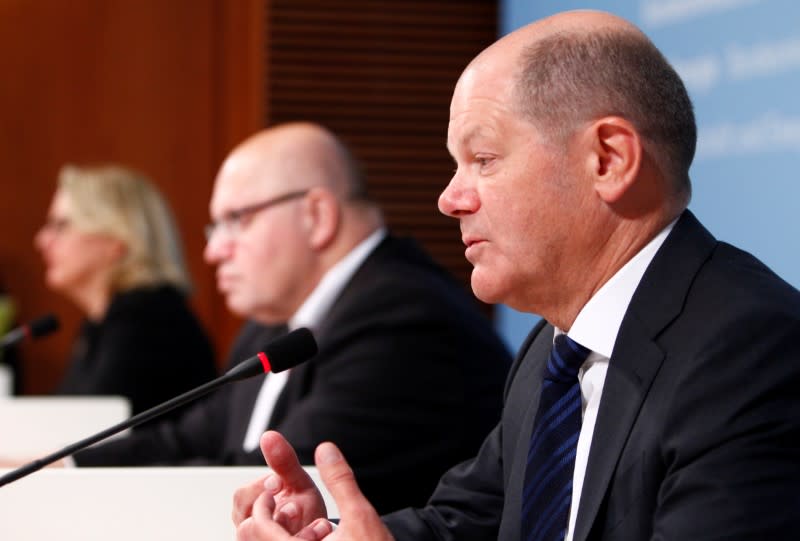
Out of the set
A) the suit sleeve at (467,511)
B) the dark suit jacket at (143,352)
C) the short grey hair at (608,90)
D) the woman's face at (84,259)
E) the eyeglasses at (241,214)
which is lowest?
the dark suit jacket at (143,352)

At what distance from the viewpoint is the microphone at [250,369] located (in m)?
1.68

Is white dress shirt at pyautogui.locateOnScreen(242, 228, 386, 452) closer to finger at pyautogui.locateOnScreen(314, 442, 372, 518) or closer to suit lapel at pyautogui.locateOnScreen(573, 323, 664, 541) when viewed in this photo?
finger at pyautogui.locateOnScreen(314, 442, 372, 518)

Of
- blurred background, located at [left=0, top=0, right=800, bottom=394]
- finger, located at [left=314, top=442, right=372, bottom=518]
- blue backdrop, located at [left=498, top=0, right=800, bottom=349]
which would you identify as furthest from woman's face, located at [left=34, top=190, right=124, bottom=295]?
finger, located at [left=314, top=442, right=372, bottom=518]

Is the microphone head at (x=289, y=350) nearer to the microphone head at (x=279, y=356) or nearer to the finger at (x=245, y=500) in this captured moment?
the microphone head at (x=279, y=356)

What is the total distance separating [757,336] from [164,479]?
3.46 ft

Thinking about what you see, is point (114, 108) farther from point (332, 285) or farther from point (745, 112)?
point (745, 112)

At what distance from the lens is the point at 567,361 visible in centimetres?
164

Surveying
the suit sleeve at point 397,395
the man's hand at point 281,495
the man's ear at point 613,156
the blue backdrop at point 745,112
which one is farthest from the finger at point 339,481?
the blue backdrop at point 745,112

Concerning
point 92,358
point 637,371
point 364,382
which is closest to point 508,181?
point 637,371

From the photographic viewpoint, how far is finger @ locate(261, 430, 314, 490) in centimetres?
170

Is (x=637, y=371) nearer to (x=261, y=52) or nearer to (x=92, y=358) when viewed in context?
(x=92, y=358)

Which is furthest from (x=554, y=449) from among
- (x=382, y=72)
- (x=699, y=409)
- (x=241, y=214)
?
(x=382, y=72)

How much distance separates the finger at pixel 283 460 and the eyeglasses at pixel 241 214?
5.24 feet

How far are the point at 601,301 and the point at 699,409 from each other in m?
0.26
